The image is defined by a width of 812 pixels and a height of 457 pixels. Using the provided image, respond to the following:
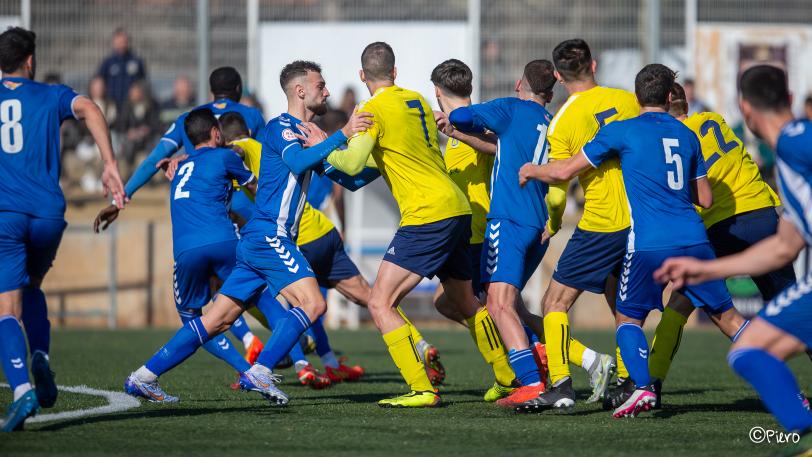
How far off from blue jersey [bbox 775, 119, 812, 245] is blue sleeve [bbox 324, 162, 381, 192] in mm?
3142

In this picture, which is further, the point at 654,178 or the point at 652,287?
the point at 652,287

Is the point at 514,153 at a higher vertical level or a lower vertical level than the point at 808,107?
lower

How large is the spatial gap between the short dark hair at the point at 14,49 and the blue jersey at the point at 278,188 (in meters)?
1.71

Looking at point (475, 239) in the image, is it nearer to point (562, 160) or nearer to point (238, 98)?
point (562, 160)

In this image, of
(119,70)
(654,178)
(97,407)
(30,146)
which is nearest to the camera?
(30,146)

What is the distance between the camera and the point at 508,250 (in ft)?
25.2

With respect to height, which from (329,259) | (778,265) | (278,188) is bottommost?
(329,259)

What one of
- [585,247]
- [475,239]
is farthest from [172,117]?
[585,247]

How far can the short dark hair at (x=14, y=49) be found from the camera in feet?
22.2

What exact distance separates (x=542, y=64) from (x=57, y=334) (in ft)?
30.9

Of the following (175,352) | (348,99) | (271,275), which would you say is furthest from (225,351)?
(348,99)

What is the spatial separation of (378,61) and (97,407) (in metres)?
2.97

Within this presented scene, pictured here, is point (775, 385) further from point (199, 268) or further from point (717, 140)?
point (199, 268)

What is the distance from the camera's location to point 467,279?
27.2 ft
